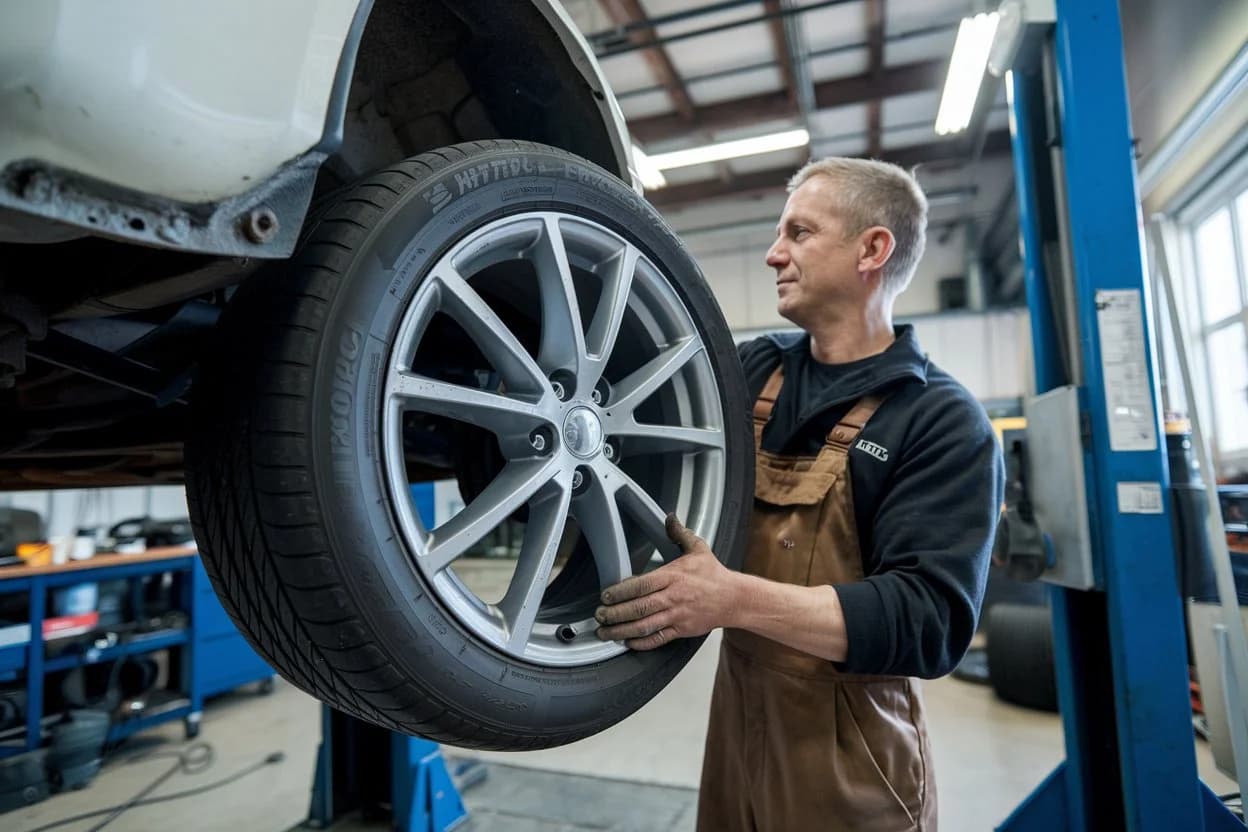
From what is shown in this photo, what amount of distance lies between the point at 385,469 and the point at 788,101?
253 inches

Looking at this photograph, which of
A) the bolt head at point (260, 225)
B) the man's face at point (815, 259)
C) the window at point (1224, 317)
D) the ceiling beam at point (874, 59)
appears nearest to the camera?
the bolt head at point (260, 225)

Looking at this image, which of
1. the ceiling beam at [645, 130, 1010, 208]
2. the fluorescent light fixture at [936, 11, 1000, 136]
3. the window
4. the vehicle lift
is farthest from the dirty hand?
the ceiling beam at [645, 130, 1010, 208]

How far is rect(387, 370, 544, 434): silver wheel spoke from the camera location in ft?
2.74

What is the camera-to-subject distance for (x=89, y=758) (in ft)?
10.2

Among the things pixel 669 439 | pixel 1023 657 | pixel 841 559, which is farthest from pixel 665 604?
pixel 1023 657

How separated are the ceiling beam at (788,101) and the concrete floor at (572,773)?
183 inches

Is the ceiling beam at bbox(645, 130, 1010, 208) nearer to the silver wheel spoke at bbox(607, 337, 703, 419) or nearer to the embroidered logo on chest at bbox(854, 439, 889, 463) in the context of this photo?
the embroidered logo on chest at bbox(854, 439, 889, 463)

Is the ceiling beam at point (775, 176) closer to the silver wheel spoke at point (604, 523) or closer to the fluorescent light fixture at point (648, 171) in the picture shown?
the fluorescent light fixture at point (648, 171)

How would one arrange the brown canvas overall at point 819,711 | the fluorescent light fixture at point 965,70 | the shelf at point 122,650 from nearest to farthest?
the brown canvas overall at point 819,711 → the shelf at point 122,650 → the fluorescent light fixture at point 965,70

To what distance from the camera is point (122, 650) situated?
352 cm

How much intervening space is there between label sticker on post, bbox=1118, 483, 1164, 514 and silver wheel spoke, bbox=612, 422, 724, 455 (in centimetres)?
95

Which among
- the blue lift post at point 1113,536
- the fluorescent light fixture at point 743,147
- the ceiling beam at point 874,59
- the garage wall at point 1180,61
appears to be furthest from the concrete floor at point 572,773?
the ceiling beam at point 874,59

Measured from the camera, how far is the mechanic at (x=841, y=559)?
1125mm

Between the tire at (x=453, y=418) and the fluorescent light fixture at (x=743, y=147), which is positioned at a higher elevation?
the fluorescent light fixture at (x=743, y=147)
